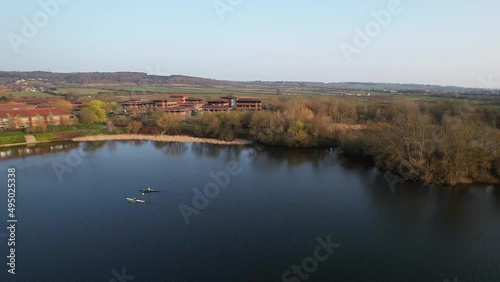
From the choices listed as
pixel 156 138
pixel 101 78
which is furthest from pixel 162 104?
pixel 101 78

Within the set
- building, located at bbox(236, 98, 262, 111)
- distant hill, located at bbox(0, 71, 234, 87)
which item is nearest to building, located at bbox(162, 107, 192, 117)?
building, located at bbox(236, 98, 262, 111)

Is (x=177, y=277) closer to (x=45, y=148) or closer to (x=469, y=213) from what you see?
(x=469, y=213)

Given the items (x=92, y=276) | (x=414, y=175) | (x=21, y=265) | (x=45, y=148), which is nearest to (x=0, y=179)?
(x=45, y=148)

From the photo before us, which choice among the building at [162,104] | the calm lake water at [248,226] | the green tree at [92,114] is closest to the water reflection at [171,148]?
the calm lake water at [248,226]

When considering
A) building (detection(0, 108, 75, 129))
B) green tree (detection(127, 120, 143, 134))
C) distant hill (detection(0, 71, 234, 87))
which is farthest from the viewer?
distant hill (detection(0, 71, 234, 87))

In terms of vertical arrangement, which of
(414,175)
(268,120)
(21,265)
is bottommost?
(21,265)

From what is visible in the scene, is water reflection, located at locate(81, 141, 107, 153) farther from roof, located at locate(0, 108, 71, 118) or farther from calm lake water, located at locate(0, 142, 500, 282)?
roof, located at locate(0, 108, 71, 118)

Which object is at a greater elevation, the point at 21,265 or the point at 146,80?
the point at 146,80
